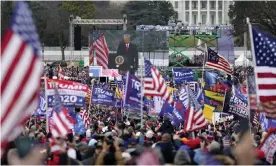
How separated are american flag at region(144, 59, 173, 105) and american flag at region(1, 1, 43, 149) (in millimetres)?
10892

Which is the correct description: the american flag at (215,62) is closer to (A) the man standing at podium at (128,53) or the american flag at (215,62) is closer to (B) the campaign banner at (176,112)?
(A) the man standing at podium at (128,53)

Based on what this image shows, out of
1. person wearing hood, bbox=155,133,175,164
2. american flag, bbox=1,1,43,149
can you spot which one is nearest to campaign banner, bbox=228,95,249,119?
person wearing hood, bbox=155,133,175,164

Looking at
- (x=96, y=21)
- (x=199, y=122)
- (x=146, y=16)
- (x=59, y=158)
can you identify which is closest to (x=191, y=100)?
(x=199, y=122)

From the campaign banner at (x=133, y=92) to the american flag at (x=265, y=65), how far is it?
7652 mm

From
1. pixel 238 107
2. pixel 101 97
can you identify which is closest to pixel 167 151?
pixel 238 107

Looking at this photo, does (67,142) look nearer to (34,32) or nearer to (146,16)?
(34,32)

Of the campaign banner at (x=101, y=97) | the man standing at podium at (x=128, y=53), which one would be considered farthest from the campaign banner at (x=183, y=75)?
the campaign banner at (x=101, y=97)

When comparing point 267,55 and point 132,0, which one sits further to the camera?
point 132,0

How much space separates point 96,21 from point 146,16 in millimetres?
38097

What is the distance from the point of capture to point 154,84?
792 inches

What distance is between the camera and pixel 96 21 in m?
83.9

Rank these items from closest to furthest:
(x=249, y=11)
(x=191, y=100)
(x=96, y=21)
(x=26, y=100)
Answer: (x=26, y=100), (x=191, y=100), (x=249, y=11), (x=96, y=21)

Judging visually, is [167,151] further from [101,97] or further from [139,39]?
[139,39]

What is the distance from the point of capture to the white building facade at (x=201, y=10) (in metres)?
156
